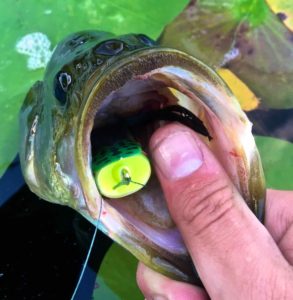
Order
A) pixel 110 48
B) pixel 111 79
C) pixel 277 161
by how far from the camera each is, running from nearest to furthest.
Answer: pixel 111 79 < pixel 110 48 < pixel 277 161

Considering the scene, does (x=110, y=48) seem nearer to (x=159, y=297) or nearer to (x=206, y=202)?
(x=206, y=202)

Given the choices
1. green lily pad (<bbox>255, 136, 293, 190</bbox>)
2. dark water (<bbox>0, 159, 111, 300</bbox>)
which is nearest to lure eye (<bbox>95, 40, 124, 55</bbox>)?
dark water (<bbox>0, 159, 111, 300</bbox>)

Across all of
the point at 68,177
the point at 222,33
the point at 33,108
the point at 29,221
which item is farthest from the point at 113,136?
the point at 222,33

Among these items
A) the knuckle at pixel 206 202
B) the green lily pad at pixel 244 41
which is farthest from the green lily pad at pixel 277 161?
the knuckle at pixel 206 202

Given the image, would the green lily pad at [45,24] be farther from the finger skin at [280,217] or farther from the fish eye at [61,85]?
the finger skin at [280,217]

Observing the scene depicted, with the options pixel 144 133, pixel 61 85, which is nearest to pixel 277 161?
pixel 144 133
